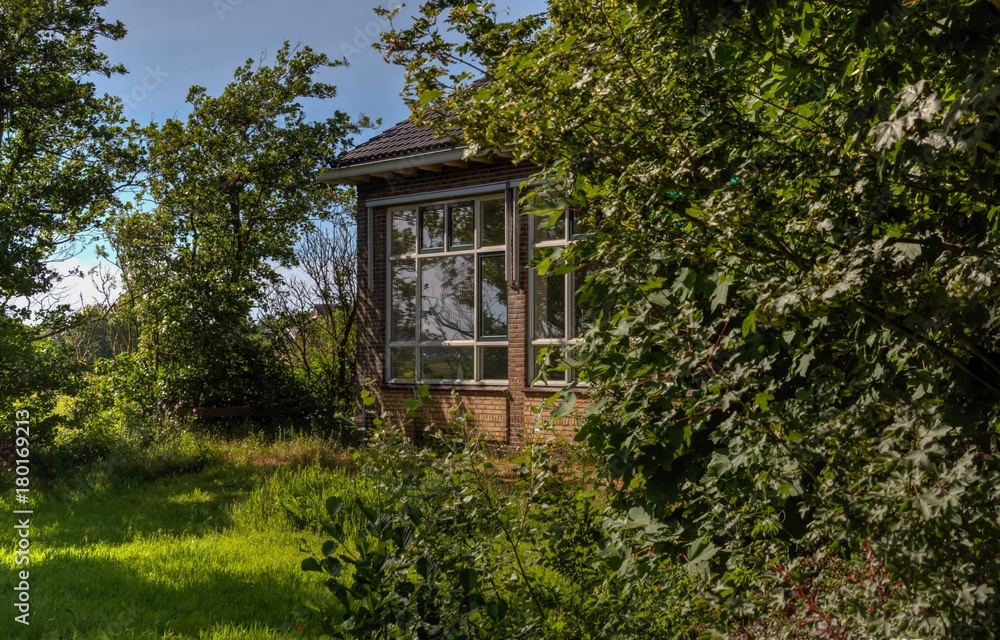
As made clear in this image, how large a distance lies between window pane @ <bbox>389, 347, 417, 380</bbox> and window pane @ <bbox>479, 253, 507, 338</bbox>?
57.6 inches

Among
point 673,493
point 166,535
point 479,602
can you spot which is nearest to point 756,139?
point 673,493

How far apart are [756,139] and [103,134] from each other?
45.9ft

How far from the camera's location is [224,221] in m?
15.9

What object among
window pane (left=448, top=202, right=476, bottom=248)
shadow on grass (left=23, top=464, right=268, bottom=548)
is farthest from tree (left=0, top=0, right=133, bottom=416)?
window pane (left=448, top=202, right=476, bottom=248)

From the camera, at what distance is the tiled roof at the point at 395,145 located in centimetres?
1197

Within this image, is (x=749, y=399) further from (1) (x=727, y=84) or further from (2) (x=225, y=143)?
(2) (x=225, y=143)

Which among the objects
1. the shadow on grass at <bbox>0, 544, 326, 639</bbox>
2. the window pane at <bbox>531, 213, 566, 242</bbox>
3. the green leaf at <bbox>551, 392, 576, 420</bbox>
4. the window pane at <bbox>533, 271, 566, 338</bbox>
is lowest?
the shadow on grass at <bbox>0, 544, 326, 639</bbox>

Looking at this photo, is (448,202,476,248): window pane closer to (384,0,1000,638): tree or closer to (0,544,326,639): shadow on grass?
(0,544,326,639): shadow on grass

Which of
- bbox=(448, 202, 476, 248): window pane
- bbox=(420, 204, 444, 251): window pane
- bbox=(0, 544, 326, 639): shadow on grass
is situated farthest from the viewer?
bbox=(420, 204, 444, 251): window pane

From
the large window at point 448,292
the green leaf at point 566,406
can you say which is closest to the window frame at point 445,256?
the large window at point 448,292

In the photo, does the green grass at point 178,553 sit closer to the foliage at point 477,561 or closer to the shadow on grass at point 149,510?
the shadow on grass at point 149,510

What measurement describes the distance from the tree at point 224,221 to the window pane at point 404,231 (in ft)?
12.1

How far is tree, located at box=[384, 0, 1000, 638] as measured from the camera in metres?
1.98

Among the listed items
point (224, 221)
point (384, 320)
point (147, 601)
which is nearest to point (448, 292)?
point (384, 320)
